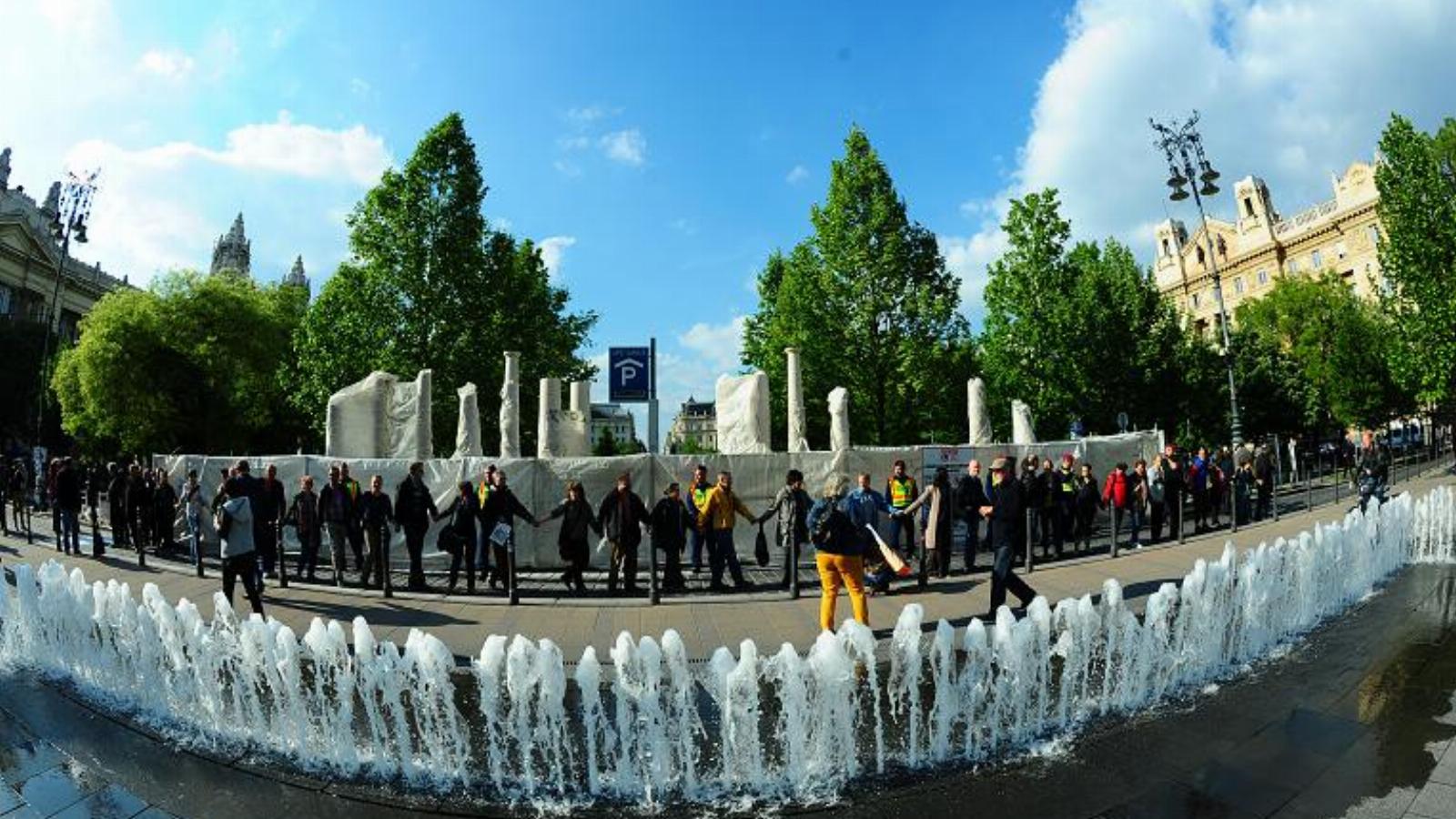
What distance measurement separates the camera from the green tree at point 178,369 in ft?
116

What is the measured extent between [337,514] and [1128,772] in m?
11.5

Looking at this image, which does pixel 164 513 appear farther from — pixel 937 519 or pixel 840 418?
pixel 937 519

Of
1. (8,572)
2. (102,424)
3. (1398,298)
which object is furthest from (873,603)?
(102,424)

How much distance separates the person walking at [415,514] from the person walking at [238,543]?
2602 millimetres

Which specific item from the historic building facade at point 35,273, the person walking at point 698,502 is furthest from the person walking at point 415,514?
the historic building facade at point 35,273

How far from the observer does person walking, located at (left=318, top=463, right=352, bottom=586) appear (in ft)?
38.4

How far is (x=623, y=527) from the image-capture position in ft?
35.6

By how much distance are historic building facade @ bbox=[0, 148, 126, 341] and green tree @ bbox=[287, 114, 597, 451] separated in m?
50.7

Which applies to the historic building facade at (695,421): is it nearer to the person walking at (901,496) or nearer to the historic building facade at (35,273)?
the historic building facade at (35,273)

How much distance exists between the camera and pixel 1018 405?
63.2 ft

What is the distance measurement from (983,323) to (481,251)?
22373 millimetres

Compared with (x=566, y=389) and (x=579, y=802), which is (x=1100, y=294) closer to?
(x=566, y=389)

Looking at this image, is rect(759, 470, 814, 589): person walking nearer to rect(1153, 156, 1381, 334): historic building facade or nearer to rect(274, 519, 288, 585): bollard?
rect(274, 519, 288, 585): bollard

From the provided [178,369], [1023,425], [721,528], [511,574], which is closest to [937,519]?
[721,528]
